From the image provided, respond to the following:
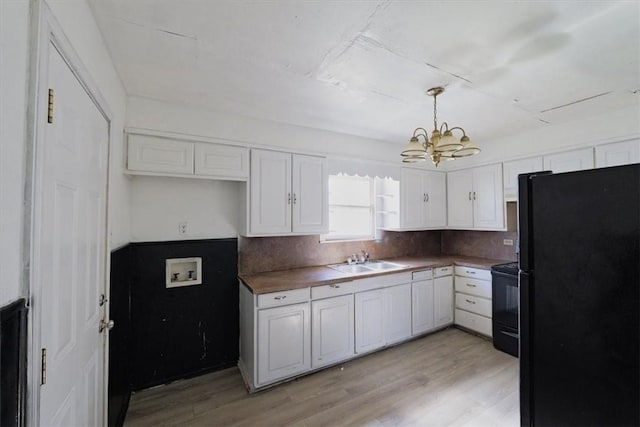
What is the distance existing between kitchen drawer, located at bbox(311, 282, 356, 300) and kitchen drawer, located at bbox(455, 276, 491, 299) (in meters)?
1.70

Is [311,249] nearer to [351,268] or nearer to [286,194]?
[351,268]

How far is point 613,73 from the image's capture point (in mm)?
1930

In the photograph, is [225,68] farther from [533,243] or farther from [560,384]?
[560,384]

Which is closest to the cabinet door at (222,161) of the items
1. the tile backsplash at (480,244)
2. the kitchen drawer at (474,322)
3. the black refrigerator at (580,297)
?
the black refrigerator at (580,297)

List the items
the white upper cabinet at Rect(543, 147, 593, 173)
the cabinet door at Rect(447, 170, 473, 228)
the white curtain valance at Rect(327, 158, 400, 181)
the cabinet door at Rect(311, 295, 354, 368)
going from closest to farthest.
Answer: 1. the cabinet door at Rect(311, 295, 354, 368)
2. the white upper cabinet at Rect(543, 147, 593, 173)
3. the white curtain valance at Rect(327, 158, 400, 181)
4. the cabinet door at Rect(447, 170, 473, 228)

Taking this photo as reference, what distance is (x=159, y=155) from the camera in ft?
7.20

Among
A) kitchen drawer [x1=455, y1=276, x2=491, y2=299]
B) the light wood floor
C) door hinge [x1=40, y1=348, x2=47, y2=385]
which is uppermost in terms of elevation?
door hinge [x1=40, y1=348, x2=47, y2=385]

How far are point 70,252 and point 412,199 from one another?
3.55 metres

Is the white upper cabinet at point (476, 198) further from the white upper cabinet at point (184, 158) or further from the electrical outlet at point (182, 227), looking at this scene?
the electrical outlet at point (182, 227)

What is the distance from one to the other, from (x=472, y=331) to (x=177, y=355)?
340cm

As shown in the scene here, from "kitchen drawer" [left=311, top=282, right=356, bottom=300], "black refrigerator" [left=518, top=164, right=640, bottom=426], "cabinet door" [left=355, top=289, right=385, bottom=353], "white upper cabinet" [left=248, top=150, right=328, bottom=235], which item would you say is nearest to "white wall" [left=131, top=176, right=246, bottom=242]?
"white upper cabinet" [left=248, top=150, right=328, bottom=235]

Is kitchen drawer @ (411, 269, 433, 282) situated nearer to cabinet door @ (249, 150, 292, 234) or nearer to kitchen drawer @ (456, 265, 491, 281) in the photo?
kitchen drawer @ (456, 265, 491, 281)

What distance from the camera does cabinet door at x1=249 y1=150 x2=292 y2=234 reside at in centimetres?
256

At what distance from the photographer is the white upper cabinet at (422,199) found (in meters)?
3.67
